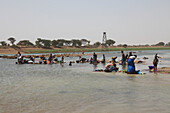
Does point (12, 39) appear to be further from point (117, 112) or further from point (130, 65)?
point (117, 112)

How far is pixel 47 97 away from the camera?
31.7ft

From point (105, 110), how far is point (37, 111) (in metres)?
2.44

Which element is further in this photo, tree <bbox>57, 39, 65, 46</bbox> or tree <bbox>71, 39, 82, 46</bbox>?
tree <bbox>71, 39, 82, 46</bbox>

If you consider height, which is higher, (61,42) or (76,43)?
(61,42)

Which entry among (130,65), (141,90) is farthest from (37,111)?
(130,65)

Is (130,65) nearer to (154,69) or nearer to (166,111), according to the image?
(154,69)

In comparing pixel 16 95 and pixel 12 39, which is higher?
pixel 12 39

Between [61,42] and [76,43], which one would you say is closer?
[61,42]

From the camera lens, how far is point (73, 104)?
834cm

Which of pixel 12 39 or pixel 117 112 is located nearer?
pixel 117 112

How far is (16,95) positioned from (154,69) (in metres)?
12.9

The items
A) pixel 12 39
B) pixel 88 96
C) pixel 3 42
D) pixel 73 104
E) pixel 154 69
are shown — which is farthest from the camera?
pixel 12 39

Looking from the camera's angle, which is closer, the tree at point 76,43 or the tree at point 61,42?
the tree at point 61,42

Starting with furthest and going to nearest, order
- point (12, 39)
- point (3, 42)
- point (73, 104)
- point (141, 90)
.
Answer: point (12, 39), point (3, 42), point (141, 90), point (73, 104)
